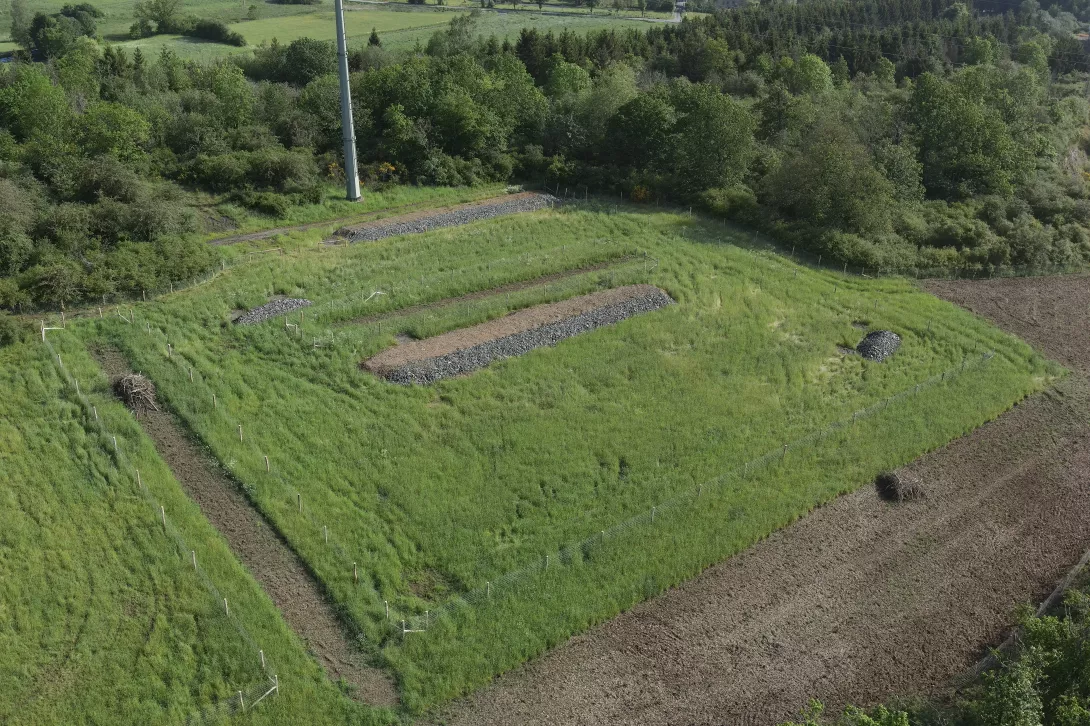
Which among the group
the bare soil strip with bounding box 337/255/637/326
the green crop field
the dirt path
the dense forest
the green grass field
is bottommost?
the green grass field

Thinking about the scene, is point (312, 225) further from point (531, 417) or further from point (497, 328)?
point (531, 417)

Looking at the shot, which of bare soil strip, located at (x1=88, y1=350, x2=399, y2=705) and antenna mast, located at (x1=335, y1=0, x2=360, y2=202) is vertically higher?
antenna mast, located at (x1=335, y1=0, x2=360, y2=202)

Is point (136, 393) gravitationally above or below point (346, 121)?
below

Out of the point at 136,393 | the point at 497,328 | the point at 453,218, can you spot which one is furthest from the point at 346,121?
the point at 136,393

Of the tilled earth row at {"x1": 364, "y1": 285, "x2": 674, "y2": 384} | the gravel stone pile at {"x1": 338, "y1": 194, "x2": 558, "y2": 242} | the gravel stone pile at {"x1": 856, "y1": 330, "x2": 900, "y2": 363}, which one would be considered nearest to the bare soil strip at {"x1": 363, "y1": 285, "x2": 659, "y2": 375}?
the tilled earth row at {"x1": 364, "y1": 285, "x2": 674, "y2": 384}

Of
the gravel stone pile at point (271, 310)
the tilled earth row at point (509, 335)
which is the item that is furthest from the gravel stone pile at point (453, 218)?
the tilled earth row at point (509, 335)

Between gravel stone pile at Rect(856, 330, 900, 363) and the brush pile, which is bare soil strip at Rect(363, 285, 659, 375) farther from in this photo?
the brush pile

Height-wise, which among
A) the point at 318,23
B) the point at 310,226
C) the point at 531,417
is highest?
the point at 318,23
